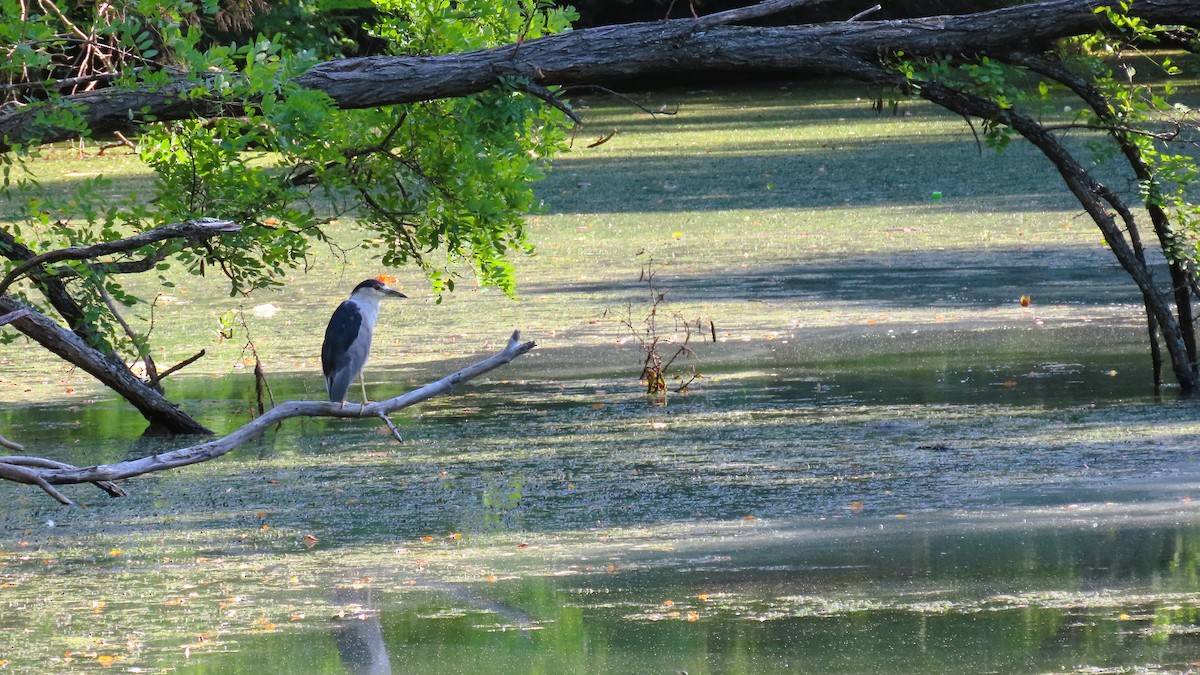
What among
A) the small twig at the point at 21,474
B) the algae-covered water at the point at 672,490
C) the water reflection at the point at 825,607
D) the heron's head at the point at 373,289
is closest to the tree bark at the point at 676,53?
the heron's head at the point at 373,289

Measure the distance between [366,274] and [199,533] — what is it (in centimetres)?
674

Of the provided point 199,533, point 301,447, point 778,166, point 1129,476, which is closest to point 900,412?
point 1129,476

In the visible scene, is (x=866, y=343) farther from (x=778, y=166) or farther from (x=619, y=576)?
(x=778, y=166)

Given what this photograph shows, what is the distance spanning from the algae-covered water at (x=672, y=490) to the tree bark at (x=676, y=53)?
1.49 m

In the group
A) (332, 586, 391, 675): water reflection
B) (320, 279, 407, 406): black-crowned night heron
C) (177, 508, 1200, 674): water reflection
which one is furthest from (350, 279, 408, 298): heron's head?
(332, 586, 391, 675): water reflection

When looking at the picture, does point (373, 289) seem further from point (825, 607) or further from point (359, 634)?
point (825, 607)

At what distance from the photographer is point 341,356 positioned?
7.95 m

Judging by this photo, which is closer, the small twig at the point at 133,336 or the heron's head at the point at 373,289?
the small twig at the point at 133,336

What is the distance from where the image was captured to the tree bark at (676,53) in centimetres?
721

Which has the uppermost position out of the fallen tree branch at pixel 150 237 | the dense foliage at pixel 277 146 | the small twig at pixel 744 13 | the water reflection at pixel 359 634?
the small twig at pixel 744 13

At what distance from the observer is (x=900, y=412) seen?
799cm

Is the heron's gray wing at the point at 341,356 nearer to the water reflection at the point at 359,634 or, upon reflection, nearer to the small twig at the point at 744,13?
the small twig at the point at 744,13

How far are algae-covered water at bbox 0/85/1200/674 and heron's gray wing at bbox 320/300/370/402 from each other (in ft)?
0.89

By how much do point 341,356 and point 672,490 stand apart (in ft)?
6.34
